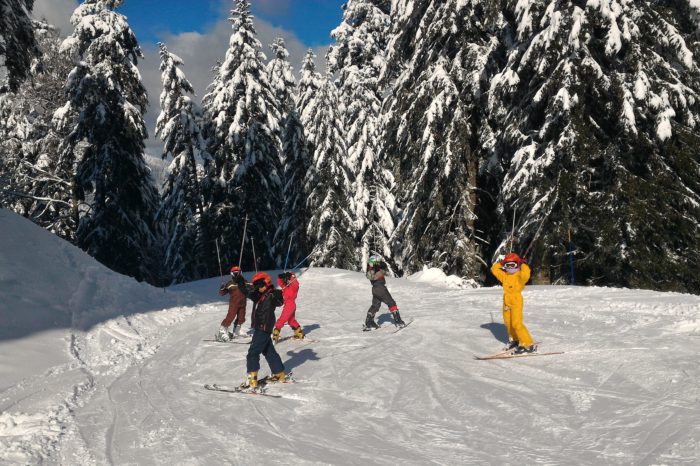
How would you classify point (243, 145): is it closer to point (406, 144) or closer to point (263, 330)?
point (406, 144)

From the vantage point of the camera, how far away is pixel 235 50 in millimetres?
29125

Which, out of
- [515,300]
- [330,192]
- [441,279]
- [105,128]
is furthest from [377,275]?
[105,128]

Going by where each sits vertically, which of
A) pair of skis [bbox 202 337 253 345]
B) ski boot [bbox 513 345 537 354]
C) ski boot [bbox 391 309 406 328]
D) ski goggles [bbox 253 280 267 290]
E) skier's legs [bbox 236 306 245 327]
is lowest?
ski boot [bbox 513 345 537 354]

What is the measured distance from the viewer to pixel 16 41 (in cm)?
1302

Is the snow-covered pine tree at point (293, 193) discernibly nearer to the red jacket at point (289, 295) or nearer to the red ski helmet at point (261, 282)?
A: the red jacket at point (289, 295)

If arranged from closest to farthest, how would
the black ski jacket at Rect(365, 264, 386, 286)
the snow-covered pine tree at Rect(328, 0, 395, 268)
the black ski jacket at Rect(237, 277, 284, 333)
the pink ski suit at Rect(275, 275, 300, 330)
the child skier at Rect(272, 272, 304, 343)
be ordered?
the black ski jacket at Rect(237, 277, 284, 333) < the child skier at Rect(272, 272, 304, 343) < the pink ski suit at Rect(275, 275, 300, 330) < the black ski jacket at Rect(365, 264, 386, 286) < the snow-covered pine tree at Rect(328, 0, 395, 268)

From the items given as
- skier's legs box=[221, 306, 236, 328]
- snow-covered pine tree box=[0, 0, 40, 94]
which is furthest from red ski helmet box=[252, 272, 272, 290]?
snow-covered pine tree box=[0, 0, 40, 94]

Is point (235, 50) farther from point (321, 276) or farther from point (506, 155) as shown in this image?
point (506, 155)

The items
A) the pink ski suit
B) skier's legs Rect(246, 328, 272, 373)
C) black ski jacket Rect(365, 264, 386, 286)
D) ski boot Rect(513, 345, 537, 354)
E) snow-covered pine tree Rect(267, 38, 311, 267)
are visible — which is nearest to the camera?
skier's legs Rect(246, 328, 272, 373)

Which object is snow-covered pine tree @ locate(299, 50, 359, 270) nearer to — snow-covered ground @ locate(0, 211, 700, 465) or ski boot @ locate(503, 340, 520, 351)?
snow-covered ground @ locate(0, 211, 700, 465)

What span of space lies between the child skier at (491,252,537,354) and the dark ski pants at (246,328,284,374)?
3.80m

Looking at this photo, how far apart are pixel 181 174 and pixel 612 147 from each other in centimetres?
2420

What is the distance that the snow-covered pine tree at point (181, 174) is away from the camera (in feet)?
104

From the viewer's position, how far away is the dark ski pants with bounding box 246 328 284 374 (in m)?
8.16
